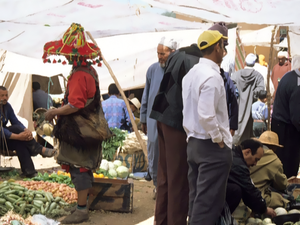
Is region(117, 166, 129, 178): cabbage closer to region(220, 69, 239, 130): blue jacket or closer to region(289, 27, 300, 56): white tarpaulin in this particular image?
region(220, 69, 239, 130): blue jacket

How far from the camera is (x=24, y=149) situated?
684cm

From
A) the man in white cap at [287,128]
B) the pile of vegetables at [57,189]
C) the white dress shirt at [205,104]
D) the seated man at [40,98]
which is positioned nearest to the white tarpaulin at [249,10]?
the man in white cap at [287,128]

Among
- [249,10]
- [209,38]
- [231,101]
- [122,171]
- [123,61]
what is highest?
[249,10]

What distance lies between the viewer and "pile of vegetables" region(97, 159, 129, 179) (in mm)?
6571

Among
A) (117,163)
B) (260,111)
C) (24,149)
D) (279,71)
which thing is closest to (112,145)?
(117,163)

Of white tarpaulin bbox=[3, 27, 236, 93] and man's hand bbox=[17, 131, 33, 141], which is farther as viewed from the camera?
white tarpaulin bbox=[3, 27, 236, 93]

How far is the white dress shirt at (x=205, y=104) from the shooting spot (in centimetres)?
301

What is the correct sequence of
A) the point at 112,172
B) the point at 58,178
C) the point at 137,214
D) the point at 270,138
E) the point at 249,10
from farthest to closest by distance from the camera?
the point at 112,172, the point at 58,178, the point at 270,138, the point at 249,10, the point at 137,214

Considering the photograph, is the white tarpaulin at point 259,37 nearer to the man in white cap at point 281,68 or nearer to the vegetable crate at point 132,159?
the man in white cap at point 281,68

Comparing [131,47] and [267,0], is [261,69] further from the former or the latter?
[267,0]

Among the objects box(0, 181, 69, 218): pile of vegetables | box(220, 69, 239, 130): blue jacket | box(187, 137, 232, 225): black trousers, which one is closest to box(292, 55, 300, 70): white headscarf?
box(220, 69, 239, 130): blue jacket

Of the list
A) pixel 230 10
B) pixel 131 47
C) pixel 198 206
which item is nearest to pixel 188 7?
pixel 230 10

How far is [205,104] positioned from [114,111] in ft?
15.4

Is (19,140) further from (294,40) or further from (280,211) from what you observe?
(294,40)
